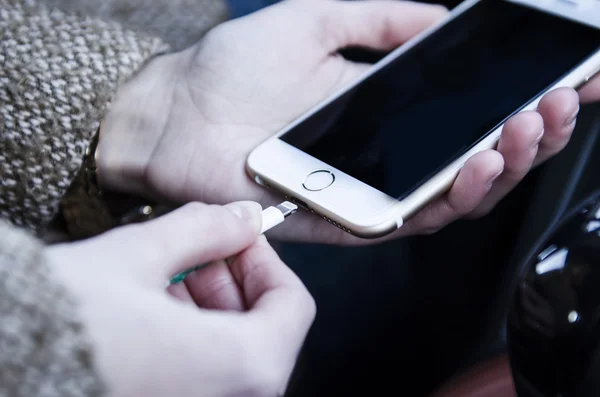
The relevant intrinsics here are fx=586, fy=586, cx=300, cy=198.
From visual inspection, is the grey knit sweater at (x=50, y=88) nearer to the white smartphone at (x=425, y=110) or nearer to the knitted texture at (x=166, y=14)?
the knitted texture at (x=166, y=14)

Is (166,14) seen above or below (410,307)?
above

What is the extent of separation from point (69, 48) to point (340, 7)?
1.00 ft

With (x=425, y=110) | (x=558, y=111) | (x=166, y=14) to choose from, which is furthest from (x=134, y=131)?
(x=558, y=111)

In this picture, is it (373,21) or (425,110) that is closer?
(425,110)

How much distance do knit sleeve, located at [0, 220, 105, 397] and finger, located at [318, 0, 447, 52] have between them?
48 centimetres

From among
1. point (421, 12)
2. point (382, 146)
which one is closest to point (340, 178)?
point (382, 146)

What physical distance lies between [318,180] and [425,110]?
137mm

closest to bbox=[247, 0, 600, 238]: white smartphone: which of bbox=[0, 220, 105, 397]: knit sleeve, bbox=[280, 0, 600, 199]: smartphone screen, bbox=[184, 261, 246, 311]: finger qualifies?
bbox=[280, 0, 600, 199]: smartphone screen

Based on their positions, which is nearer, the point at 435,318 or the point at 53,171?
the point at 53,171

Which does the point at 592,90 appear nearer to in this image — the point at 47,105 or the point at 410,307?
the point at 410,307

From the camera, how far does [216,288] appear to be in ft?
1.43

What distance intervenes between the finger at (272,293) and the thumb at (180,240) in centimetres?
2

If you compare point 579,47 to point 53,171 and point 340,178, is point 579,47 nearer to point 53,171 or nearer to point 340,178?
point 340,178

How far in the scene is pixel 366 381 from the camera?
731 millimetres
